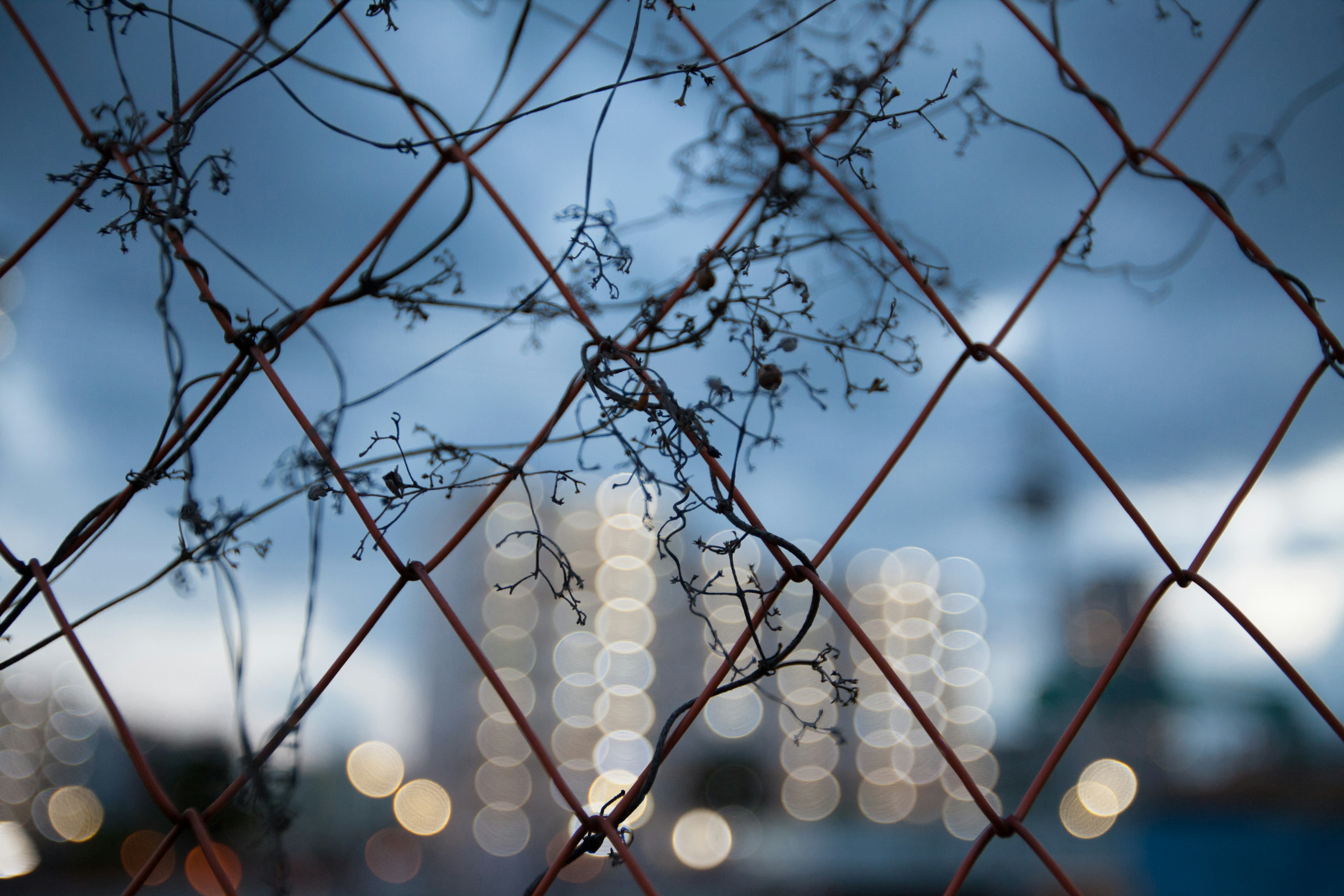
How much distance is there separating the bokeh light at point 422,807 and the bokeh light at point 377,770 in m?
0.71

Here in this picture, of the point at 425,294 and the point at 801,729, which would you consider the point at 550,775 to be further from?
the point at 425,294

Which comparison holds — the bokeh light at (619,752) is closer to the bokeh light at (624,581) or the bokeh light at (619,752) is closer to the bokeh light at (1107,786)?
the bokeh light at (624,581)

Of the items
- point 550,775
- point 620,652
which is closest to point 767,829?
point 620,652

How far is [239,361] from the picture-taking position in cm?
63

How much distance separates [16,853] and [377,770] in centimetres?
2324

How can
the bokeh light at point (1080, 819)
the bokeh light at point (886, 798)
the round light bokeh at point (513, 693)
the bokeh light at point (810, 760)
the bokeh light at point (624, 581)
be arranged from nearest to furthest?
the bokeh light at point (1080, 819), the round light bokeh at point (513, 693), the bokeh light at point (810, 760), the bokeh light at point (624, 581), the bokeh light at point (886, 798)

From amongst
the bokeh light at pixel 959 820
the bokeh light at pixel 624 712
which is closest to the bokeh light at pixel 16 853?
the bokeh light at pixel 959 820

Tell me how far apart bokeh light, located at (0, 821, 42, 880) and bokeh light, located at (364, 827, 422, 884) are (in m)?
9.71

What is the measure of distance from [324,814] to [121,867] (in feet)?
15.5

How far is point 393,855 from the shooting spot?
30359 mm

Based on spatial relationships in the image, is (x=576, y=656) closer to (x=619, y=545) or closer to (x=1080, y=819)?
(x=619, y=545)

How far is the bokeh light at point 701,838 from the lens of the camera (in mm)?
26703

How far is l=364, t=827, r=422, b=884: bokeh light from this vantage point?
1054 inches

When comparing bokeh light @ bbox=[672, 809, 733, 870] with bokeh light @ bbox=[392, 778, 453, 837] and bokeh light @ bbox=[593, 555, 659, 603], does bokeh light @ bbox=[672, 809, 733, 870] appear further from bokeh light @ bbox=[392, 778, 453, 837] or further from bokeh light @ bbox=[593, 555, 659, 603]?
bokeh light @ bbox=[392, 778, 453, 837]
